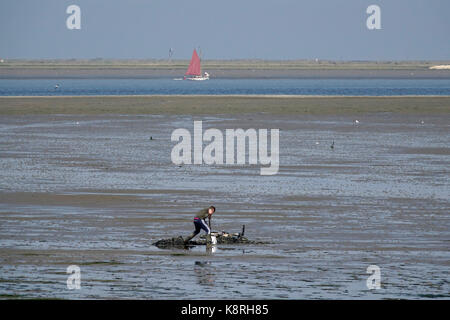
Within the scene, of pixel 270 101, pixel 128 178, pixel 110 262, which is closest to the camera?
pixel 110 262

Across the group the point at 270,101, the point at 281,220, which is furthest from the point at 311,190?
the point at 270,101

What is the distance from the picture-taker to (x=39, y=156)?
45.4 m

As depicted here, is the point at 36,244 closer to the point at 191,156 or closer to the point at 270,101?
the point at 191,156

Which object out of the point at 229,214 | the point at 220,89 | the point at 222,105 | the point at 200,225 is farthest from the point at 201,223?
the point at 220,89

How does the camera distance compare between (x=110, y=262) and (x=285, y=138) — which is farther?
(x=285, y=138)

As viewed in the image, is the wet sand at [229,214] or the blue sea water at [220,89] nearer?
the wet sand at [229,214]

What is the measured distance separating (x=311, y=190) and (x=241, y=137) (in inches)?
803

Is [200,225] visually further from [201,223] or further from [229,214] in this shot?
[229,214]

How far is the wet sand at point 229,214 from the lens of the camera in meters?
20.9

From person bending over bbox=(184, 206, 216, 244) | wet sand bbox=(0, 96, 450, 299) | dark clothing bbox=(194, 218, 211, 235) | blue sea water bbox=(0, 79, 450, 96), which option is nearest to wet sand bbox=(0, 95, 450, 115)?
wet sand bbox=(0, 96, 450, 299)

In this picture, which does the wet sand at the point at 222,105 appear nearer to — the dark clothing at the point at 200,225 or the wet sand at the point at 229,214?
the wet sand at the point at 229,214

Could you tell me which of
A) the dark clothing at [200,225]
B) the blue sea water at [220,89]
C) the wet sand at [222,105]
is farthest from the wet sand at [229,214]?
the blue sea water at [220,89]

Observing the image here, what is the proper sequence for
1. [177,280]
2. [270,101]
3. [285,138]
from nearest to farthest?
[177,280] → [285,138] → [270,101]

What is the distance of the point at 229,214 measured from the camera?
30125 mm
